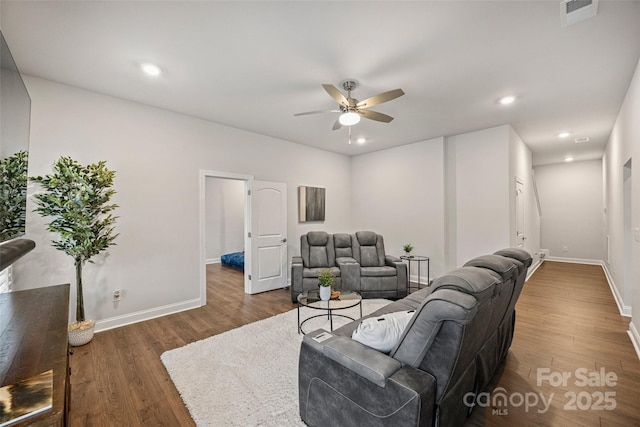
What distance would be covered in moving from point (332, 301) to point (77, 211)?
9.28 ft

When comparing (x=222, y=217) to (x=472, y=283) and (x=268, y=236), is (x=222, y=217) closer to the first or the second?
(x=268, y=236)

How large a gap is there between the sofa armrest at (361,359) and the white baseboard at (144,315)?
116 inches

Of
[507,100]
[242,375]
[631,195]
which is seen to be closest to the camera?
[242,375]

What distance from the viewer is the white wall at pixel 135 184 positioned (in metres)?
2.84

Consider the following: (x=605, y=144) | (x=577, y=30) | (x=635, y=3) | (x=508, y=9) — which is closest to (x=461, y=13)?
(x=508, y=9)

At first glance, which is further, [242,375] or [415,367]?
[242,375]


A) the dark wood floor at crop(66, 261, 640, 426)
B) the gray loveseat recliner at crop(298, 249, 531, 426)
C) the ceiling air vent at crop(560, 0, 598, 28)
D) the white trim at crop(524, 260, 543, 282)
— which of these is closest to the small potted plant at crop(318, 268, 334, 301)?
the dark wood floor at crop(66, 261, 640, 426)

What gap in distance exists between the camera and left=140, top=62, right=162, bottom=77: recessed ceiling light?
8.51 ft

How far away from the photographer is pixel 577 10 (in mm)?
1869

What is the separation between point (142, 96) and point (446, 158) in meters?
4.90

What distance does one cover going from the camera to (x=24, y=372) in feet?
3.09

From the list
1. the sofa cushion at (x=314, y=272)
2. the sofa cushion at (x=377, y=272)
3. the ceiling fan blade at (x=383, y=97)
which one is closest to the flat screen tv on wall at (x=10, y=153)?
the ceiling fan blade at (x=383, y=97)

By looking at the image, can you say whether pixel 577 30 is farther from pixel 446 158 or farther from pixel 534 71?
pixel 446 158


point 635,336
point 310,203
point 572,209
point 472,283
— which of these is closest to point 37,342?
point 472,283
